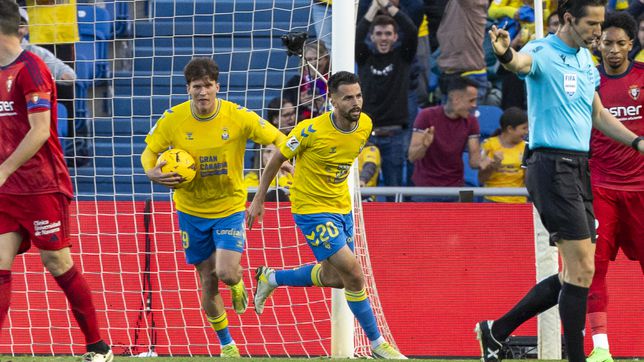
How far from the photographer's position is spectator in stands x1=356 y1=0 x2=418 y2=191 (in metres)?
12.8

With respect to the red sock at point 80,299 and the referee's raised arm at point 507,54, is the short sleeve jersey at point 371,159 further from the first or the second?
the referee's raised arm at point 507,54

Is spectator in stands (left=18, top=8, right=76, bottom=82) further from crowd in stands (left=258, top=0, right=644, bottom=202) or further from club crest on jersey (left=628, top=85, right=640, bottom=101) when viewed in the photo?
club crest on jersey (left=628, top=85, right=640, bottom=101)

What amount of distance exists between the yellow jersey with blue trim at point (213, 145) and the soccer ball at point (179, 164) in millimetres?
165

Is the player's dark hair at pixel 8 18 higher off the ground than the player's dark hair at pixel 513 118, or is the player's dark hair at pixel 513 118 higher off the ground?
the player's dark hair at pixel 8 18

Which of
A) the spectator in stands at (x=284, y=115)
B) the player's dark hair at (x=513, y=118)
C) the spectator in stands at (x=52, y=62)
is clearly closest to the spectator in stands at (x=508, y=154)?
the player's dark hair at (x=513, y=118)

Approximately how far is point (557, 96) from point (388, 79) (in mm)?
5957

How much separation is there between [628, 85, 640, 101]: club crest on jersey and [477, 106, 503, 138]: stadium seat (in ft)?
15.5

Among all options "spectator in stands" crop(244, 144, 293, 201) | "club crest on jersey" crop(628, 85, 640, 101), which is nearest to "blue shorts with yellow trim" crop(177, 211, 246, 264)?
"spectator in stands" crop(244, 144, 293, 201)

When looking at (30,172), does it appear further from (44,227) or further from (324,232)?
(324,232)

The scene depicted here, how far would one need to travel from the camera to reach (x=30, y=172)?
736 centimetres

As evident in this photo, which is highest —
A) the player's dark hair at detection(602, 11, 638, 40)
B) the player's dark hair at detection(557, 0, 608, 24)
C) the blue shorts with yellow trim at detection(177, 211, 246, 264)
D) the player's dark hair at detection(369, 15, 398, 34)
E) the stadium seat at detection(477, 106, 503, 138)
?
the player's dark hair at detection(557, 0, 608, 24)

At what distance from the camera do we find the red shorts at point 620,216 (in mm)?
8688

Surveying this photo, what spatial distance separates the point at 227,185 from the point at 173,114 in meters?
0.71

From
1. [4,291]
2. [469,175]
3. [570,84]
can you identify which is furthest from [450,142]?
[4,291]
